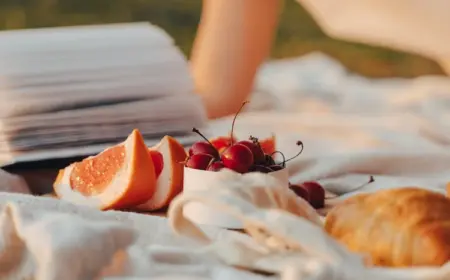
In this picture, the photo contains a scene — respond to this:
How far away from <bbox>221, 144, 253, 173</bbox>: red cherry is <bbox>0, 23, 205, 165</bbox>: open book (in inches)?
13.1

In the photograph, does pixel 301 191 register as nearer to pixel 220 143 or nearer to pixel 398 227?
pixel 220 143

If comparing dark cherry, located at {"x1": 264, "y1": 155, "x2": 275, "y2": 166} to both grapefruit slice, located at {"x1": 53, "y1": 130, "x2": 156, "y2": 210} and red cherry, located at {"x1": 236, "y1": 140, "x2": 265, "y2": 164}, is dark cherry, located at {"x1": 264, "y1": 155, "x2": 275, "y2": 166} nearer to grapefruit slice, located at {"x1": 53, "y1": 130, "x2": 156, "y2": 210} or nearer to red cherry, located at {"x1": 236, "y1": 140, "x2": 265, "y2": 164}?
red cherry, located at {"x1": 236, "y1": 140, "x2": 265, "y2": 164}

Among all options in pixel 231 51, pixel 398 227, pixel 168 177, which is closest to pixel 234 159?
pixel 168 177

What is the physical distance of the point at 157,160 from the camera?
1000 mm

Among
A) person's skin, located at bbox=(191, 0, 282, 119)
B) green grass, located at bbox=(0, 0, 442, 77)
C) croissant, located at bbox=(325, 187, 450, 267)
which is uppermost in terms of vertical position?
croissant, located at bbox=(325, 187, 450, 267)

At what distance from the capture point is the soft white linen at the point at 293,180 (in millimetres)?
583

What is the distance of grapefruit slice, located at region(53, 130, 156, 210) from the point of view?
0.94 metres

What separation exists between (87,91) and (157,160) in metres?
0.22

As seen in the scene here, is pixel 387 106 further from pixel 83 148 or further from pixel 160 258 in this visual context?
pixel 160 258

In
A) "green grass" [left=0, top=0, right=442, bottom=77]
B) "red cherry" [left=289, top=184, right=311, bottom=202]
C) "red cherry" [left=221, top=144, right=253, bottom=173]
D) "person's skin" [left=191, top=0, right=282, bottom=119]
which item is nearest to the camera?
"red cherry" [left=221, top=144, right=253, bottom=173]

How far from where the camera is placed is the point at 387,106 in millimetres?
1919

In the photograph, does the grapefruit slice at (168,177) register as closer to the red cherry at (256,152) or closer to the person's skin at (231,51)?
the red cherry at (256,152)

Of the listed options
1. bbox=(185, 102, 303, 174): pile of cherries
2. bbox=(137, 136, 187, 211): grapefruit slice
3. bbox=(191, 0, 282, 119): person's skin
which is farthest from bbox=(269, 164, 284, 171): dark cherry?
bbox=(191, 0, 282, 119): person's skin

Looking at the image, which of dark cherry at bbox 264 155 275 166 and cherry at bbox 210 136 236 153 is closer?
dark cherry at bbox 264 155 275 166
